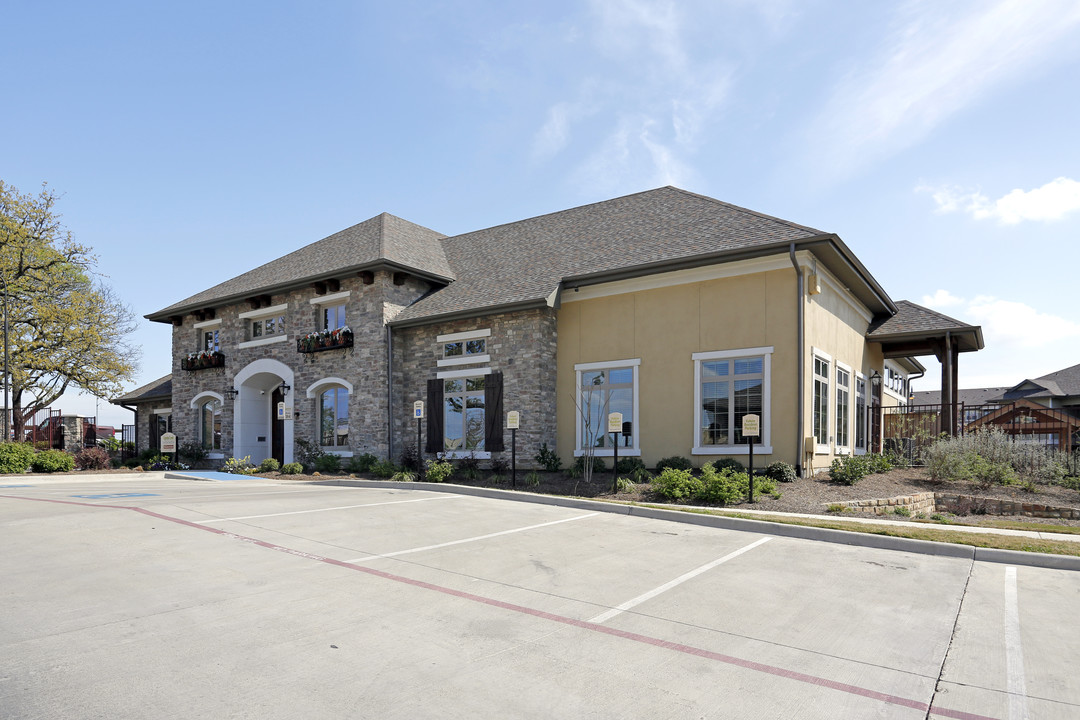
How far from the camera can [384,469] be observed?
18.5 meters

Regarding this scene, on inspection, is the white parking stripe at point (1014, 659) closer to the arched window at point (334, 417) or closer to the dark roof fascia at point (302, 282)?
the dark roof fascia at point (302, 282)

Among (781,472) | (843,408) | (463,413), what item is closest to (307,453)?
(463,413)

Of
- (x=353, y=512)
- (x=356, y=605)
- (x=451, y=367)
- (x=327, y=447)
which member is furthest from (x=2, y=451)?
(x=356, y=605)

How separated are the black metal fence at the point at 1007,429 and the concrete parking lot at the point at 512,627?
13.3 metres

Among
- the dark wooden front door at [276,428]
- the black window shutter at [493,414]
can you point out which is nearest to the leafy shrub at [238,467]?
the dark wooden front door at [276,428]

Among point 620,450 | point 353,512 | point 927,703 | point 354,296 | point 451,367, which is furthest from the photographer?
point 354,296

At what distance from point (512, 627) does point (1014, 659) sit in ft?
12.1

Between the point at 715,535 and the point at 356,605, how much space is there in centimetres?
557

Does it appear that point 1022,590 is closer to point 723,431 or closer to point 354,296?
point 723,431

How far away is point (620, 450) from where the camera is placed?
16953mm

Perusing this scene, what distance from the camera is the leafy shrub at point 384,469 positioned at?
1839 centimetres

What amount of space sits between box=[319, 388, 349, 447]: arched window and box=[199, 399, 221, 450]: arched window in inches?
253

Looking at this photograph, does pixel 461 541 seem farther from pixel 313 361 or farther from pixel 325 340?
pixel 313 361

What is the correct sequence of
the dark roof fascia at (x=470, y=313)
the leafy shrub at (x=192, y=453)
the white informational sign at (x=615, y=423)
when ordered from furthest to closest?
1. the leafy shrub at (x=192, y=453)
2. the dark roof fascia at (x=470, y=313)
3. the white informational sign at (x=615, y=423)
